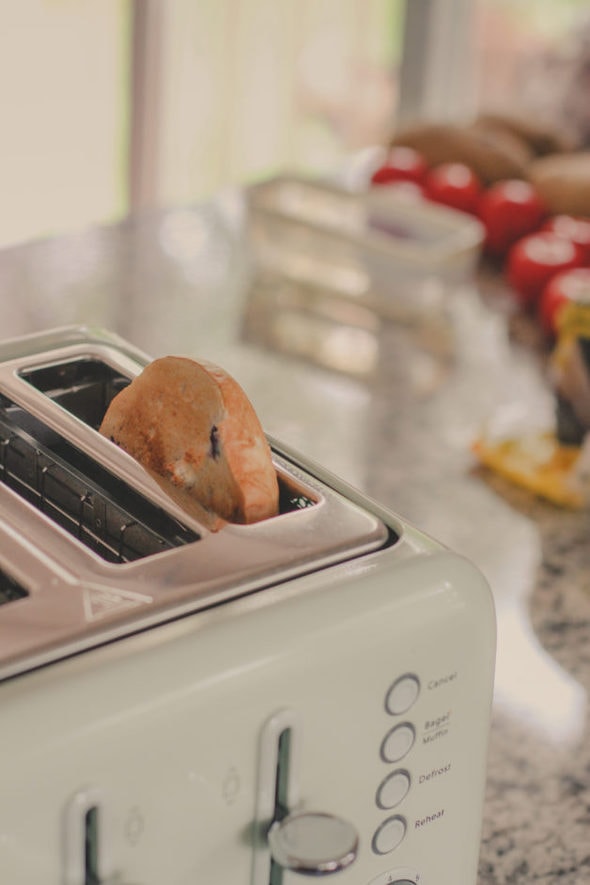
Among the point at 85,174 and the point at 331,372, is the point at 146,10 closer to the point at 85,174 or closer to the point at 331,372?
the point at 85,174

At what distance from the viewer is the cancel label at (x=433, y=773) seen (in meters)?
0.59

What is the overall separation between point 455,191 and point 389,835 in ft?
4.18

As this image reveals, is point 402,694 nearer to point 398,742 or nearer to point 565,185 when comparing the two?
point 398,742

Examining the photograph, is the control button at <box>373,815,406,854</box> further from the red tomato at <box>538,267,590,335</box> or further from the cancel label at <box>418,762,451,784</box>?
the red tomato at <box>538,267,590,335</box>

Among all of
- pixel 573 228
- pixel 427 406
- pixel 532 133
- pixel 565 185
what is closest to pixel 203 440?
pixel 427 406

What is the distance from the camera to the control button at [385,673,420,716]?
1.83 ft

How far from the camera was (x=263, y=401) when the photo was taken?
1284 millimetres

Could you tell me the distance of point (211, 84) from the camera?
12.4 ft

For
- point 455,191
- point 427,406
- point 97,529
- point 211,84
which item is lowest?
point 211,84

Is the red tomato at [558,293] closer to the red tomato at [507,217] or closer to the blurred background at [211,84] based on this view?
the red tomato at [507,217]

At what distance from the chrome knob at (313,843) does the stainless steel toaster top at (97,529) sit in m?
0.10

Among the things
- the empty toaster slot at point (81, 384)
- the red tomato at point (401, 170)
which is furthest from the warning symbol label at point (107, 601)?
the red tomato at point (401, 170)

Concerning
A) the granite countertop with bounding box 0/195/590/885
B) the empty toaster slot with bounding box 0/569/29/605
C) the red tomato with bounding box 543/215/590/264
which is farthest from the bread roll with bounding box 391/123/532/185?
the empty toaster slot with bounding box 0/569/29/605

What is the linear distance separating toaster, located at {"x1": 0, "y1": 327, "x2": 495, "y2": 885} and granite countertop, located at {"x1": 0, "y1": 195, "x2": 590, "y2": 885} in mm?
220
